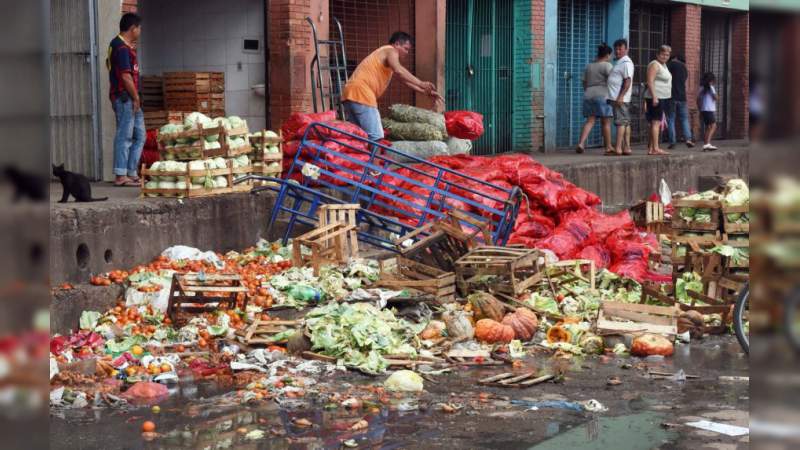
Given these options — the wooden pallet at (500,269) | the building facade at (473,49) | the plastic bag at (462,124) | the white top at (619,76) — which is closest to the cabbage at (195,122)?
the building facade at (473,49)

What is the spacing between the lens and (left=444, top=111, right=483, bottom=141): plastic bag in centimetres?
1538

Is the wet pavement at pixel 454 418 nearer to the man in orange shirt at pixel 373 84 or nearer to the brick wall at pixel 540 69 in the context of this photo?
the man in orange shirt at pixel 373 84

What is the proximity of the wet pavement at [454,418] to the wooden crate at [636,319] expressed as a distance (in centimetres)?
81

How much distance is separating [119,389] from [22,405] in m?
6.29

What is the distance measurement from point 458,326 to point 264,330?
153 centimetres

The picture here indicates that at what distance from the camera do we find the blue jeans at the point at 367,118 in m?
13.1

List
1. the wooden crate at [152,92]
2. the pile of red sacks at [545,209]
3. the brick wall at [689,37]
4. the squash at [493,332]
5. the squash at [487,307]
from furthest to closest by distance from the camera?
the brick wall at [689,37]
the wooden crate at [152,92]
the pile of red sacks at [545,209]
the squash at [487,307]
the squash at [493,332]

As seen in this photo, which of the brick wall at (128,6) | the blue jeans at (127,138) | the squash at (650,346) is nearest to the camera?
the squash at (650,346)

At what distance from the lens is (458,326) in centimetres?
847

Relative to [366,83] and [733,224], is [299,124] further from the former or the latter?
[733,224]

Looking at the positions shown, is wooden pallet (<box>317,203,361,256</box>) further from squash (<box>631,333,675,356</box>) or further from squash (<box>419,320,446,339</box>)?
squash (<box>631,333,675,356</box>)

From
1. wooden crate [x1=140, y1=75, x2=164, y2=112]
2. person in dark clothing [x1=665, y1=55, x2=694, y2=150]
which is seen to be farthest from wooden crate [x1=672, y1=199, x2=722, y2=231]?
person in dark clothing [x1=665, y1=55, x2=694, y2=150]

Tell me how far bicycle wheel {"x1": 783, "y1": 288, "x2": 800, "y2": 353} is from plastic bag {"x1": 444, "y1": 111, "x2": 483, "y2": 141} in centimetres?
1449

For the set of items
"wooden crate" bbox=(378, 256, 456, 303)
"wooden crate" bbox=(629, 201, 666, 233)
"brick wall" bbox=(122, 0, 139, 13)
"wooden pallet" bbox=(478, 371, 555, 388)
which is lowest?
"wooden pallet" bbox=(478, 371, 555, 388)
